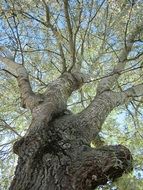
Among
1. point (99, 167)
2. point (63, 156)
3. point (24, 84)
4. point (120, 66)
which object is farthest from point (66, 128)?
point (120, 66)

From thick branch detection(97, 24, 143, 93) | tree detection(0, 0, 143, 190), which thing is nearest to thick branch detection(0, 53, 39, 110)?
tree detection(0, 0, 143, 190)

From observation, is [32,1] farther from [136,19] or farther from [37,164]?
[37,164]

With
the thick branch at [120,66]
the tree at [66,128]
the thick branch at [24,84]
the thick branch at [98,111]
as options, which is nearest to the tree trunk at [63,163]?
the tree at [66,128]

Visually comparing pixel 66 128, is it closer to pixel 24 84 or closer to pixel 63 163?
pixel 63 163

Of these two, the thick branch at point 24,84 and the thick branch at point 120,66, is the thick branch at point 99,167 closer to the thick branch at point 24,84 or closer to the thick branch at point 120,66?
the thick branch at point 24,84

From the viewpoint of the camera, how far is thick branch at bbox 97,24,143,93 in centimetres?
527

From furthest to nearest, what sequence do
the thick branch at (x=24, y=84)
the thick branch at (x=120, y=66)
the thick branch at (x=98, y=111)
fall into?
1. the thick branch at (x=120, y=66)
2. the thick branch at (x=24, y=84)
3. the thick branch at (x=98, y=111)

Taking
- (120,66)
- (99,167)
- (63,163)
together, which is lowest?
(99,167)

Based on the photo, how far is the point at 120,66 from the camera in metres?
6.11

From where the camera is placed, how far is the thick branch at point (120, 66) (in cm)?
527

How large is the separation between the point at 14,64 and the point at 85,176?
2854mm

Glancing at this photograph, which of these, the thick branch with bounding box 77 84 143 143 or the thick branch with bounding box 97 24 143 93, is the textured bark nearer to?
the thick branch with bounding box 77 84 143 143

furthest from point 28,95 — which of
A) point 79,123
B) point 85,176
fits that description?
point 85,176

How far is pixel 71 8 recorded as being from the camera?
6.16 metres
